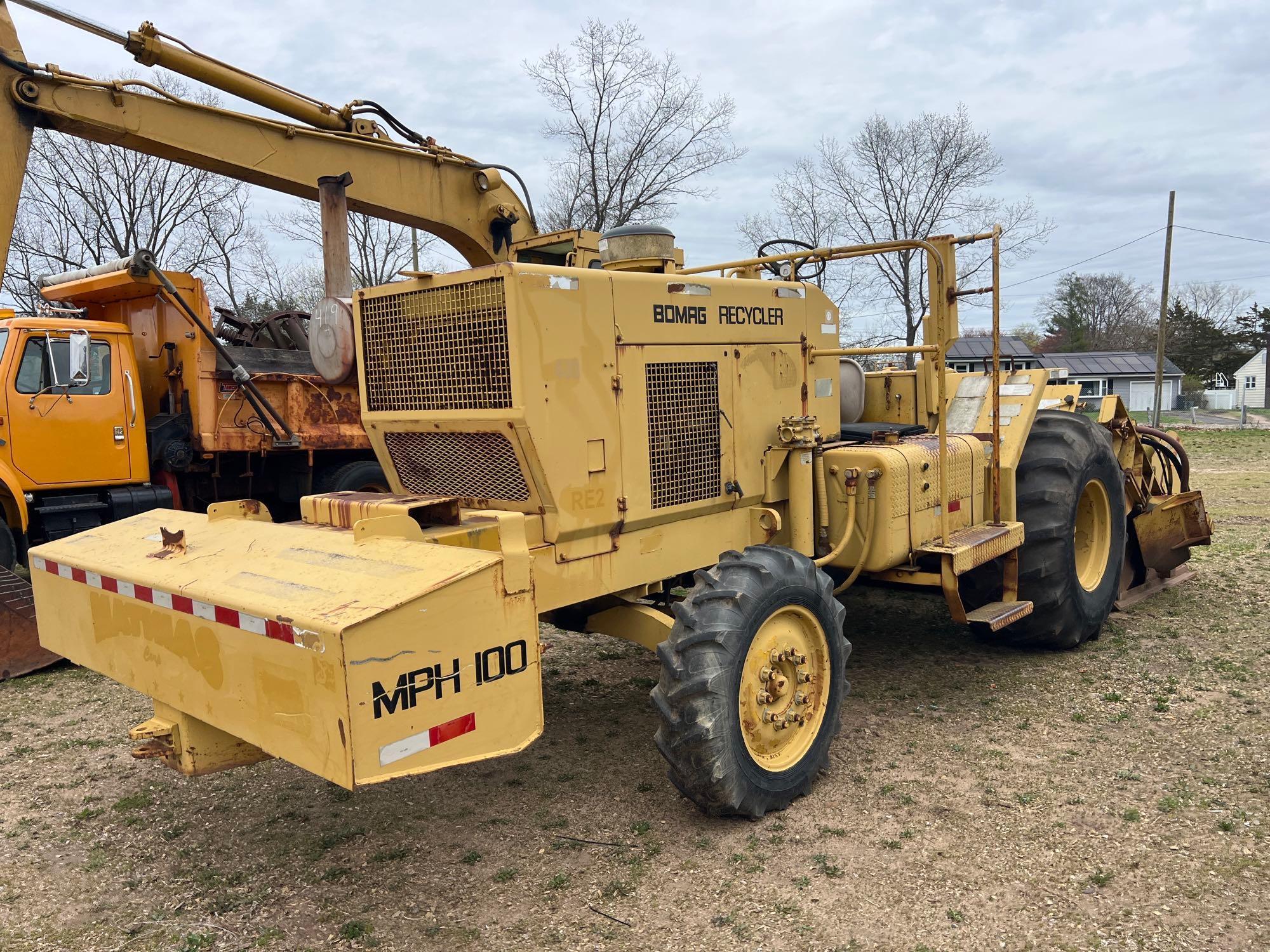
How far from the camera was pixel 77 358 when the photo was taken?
743cm

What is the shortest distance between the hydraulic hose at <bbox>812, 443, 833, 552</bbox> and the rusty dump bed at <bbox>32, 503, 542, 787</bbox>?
2.05 meters

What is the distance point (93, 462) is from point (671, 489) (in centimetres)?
562

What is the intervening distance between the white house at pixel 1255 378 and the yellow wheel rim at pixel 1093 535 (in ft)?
190

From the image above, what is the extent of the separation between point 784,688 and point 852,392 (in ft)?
7.89

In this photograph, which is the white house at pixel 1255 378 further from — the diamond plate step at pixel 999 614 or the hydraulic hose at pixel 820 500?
the hydraulic hose at pixel 820 500

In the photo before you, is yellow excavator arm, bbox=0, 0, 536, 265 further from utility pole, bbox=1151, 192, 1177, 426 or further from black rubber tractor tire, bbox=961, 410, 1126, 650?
utility pole, bbox=1151, 192, 1177, 426

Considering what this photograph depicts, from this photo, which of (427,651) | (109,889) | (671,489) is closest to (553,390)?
(671,489)

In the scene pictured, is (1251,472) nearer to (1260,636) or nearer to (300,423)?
(1260,636)

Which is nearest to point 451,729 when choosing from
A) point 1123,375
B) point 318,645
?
point 318,645

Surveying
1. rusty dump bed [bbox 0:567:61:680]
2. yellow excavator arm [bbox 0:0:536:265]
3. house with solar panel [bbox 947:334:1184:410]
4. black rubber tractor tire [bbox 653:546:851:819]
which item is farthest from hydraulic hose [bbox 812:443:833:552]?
house with solar panel [bbox 947:334:1184:410]

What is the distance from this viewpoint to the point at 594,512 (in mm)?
3861

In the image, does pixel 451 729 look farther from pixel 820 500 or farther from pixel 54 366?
pixel 54 366

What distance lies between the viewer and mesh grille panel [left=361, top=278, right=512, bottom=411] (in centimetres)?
361

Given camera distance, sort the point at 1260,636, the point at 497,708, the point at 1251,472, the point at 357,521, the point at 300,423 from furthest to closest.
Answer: the point at 1251,472 < the point at 300,423 < the point at 1260,636 < the point at 357,521 < the point at 497,708
